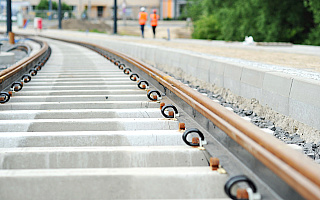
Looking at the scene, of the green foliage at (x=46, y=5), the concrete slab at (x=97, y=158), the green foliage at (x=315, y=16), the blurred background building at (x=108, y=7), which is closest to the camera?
the concrete slab at (x=97, y=158)

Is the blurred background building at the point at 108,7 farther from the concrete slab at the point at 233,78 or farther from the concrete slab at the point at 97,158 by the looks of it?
the concrete slab at the point at 97,158

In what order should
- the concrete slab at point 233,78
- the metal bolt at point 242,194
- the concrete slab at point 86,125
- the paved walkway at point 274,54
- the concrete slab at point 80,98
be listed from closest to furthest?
the metal bolt at point 242,194
the concrete slab at point 86,125
the concrete slab at point 80,98
the concrete slab at point 233,78
the paved walkway at point 274,54

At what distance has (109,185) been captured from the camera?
304cm

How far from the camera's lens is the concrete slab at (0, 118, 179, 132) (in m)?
4.74

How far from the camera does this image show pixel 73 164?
361cm

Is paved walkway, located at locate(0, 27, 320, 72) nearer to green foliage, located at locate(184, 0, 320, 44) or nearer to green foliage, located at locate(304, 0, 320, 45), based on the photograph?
green foliage, located at locate(304, 0, 320, 45)

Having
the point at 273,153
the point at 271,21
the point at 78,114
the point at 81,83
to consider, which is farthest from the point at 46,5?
the point at 273,153

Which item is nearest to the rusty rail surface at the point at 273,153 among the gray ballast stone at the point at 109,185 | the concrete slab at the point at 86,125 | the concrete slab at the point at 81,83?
the gray ballast stone at the point at 109,185

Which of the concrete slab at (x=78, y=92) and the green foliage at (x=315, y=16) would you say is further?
the green foliage at (x=315, y=16)

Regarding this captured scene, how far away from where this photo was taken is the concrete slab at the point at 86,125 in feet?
15.5

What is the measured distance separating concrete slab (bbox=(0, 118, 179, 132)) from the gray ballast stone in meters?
1.65

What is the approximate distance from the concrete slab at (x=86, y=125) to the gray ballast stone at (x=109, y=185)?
1.65 meters

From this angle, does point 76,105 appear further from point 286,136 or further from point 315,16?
point 315,16

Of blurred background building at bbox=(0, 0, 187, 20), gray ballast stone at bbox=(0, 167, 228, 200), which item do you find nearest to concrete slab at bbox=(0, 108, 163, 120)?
gray ballast stone at bbox=(0, 167, 228, 200)
